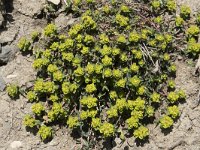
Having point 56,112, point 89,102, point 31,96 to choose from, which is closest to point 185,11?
point 89,102

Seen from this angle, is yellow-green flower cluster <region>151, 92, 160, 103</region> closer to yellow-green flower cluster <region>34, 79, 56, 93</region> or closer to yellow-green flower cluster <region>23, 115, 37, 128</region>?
yellow-green flower cluster <region>34, 79, 56, 93</region>

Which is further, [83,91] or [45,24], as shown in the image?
[45,24]

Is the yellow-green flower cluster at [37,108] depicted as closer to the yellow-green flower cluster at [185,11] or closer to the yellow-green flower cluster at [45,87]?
the yellow-green flower cluster at [45,87]

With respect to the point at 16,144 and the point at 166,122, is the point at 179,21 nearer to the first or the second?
the point at 166,122

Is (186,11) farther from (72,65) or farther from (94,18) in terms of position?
(72,65)

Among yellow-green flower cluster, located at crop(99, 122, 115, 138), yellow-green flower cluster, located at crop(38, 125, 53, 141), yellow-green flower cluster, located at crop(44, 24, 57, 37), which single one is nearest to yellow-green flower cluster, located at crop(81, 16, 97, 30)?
yellow-green flower cluster, located at crop(44, 24, 57, 37)

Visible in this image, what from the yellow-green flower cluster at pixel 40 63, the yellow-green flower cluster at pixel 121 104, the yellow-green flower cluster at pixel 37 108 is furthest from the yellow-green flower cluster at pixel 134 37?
the yellow-green flower cluster at pixel 37 108

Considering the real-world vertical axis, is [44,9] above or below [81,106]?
above

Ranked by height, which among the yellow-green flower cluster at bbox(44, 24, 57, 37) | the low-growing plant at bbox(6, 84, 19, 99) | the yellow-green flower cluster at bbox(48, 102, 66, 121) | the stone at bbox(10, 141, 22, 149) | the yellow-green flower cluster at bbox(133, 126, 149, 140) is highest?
the yellow-green flower cluster at bbox(44, 24, 57, 37)

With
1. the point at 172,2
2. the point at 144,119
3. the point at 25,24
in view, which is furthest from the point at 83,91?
the point at 172,2
